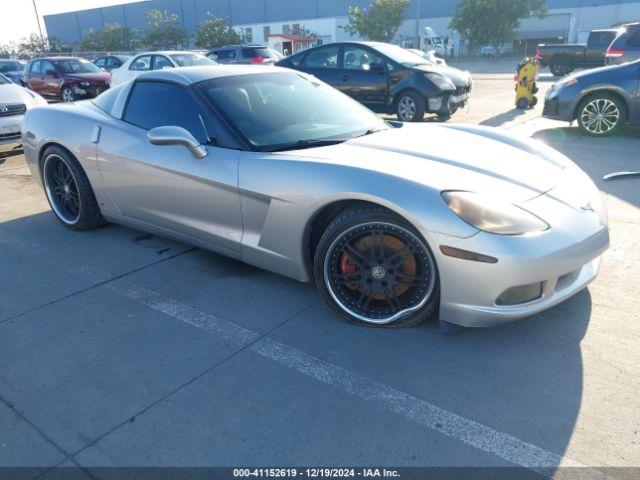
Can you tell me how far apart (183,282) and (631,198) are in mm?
4298

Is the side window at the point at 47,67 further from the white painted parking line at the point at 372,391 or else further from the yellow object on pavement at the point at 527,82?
the white painted parking line at the point at 372,391

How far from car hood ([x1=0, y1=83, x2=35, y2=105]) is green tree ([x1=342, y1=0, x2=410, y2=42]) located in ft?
140

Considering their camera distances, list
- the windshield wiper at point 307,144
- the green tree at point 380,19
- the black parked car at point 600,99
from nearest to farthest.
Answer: the windshield wiper at point 307,144 → the black parked car at point 600,99 → the green tree at point 380,19

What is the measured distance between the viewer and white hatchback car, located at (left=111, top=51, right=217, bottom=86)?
12594 mm

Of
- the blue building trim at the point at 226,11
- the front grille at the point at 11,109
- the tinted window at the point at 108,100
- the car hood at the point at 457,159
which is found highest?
the blue building trim at the point at 226,11

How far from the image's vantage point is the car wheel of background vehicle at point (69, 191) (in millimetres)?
4324

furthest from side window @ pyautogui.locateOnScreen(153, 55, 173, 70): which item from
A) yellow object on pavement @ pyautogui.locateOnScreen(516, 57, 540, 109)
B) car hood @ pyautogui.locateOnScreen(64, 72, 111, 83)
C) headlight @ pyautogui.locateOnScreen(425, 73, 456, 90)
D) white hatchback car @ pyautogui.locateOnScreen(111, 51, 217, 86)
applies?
yellow object on pavement @ pyautogui.locateOnScreen(516, 57, 540, 109)

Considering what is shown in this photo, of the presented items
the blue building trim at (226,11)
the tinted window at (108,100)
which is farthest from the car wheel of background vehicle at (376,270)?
the blue building trim at (226,11)

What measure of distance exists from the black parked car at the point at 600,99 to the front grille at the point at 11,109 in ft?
27.4

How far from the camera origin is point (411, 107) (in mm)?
9547

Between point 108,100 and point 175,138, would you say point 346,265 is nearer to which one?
point 175,138

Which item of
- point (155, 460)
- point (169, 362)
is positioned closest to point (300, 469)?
point (155, 460)

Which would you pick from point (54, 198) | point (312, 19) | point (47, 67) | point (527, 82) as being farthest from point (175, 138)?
point (312, 19)

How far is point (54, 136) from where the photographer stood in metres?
4.41
